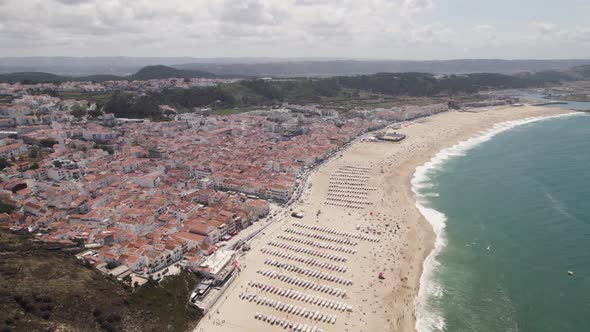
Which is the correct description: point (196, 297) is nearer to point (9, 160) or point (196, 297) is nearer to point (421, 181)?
point (421, 181)

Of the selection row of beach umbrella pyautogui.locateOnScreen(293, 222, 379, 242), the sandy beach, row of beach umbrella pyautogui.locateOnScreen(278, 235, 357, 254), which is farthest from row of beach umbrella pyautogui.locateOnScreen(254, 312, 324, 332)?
row of beach umbrella pyautogui.locateOnScreen(293, 222, 379, 242)

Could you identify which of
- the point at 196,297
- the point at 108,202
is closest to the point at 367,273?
the point at 196,297

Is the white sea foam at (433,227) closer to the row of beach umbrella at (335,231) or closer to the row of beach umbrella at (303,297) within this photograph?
the row of beach umbrella at (303,297)

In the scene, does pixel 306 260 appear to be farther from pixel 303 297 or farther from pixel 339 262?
pixel 303 297

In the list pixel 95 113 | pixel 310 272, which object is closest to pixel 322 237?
pixel 310 272

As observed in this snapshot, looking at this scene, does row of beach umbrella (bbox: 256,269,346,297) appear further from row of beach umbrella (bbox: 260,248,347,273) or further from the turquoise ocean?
the turquoise ocean
